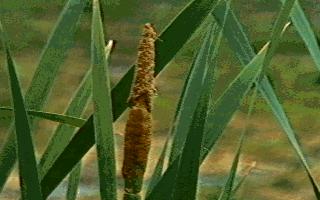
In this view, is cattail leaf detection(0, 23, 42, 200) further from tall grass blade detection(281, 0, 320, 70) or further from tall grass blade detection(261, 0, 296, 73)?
tall grass blade detection(281, 0, 320, 70)

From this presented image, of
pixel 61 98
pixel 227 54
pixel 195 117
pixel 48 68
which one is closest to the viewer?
pixel 195 117

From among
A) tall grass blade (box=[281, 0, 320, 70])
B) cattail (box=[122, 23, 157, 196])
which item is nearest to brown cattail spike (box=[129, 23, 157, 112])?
cattail (box=[122, 23, 157, 196])

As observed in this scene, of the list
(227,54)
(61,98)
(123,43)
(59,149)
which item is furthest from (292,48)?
(59,149)

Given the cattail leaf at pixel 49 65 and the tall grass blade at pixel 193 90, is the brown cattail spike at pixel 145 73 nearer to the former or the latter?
the tall grass blade at pixel 193 90

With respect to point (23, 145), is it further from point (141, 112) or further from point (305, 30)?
point (305, 30)

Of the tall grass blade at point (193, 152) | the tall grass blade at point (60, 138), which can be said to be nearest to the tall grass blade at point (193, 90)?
the tall grass blade at point (193, 152)

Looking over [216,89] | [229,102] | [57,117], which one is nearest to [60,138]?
[57,117]

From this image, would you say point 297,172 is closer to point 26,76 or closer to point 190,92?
point 26,76
